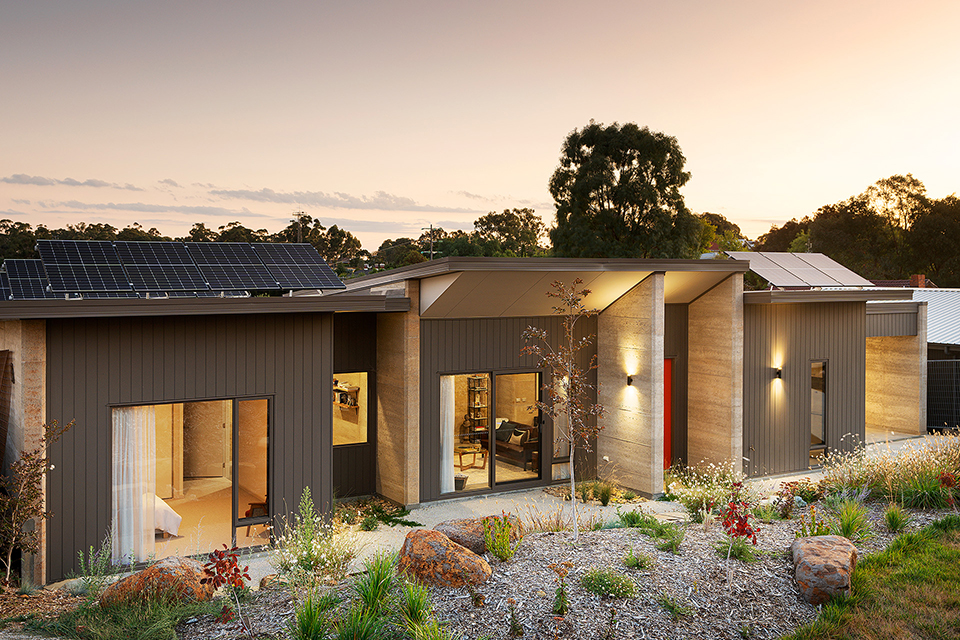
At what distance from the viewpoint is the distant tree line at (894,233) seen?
44969mm

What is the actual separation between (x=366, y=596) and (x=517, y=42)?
49.8 feet

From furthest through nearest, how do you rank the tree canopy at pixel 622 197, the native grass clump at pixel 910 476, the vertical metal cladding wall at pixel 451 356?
the tree canopy at pixel 622 197 → the vertical metal cladding wall at pixel 451 356 → the native grass clump at pixel 910 476

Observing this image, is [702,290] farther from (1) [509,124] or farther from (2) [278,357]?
(1) [509,124]

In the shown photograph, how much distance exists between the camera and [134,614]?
4891 mm

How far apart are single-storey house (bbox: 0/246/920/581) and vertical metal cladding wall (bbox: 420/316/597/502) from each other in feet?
0.11

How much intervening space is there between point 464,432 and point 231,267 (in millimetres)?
4421

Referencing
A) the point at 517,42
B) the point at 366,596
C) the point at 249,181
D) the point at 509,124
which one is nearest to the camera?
the point at 366,596

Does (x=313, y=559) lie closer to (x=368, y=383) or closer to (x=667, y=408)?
(x=368, y=383)

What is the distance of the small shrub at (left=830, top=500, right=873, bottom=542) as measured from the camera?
22.3ft

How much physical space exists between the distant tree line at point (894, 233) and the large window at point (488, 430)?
1782 inches

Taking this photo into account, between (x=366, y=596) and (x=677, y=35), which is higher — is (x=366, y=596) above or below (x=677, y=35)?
below

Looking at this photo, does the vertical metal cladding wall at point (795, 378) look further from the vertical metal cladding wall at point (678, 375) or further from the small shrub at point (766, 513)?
the small shrub at point (766, 513)

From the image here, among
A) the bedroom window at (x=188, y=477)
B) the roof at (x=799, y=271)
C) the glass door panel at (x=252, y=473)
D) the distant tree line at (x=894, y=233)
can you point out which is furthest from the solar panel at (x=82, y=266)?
the distant tree line at (x=894, y=233)

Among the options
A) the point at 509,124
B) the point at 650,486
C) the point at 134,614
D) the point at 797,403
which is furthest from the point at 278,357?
the point at 509,124
